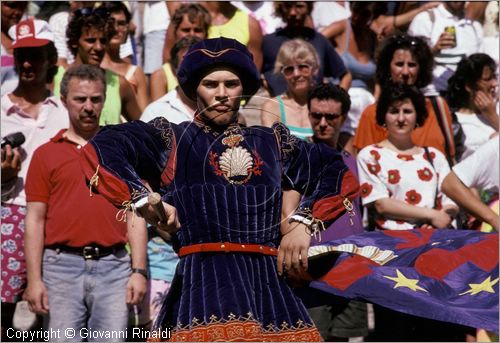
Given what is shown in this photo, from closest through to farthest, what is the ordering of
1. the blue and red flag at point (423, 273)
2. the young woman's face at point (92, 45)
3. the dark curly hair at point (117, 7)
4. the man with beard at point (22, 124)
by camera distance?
the blue and red flag at point (423, 273)
the man with beard at point (22, 124)
the young woman's face at point (92, 45)
the dark curly hair at point (117, 7)

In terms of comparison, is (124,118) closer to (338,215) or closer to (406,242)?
(406,242)

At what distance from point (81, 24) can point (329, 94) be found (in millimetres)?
2156

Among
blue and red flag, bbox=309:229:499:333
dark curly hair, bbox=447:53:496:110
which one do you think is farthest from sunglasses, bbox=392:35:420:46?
blue and red flag, bbox=309:229:499:333

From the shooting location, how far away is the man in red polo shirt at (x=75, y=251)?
7.35 meters

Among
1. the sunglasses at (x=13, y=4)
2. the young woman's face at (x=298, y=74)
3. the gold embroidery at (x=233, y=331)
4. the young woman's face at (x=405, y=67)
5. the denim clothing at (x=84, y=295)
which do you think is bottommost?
the gold embroidery at (x=233, y=331)

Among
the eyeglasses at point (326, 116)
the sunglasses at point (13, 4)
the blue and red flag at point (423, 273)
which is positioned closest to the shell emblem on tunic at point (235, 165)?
the blue and red flag at point (423, 273)

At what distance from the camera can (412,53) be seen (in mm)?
9227

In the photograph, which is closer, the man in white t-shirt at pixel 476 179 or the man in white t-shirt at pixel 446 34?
the man in white t-shirt at pixel 476 179

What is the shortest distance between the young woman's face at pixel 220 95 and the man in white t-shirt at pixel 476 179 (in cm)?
256

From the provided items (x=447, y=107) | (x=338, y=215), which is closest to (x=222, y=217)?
(x=338, y=215)

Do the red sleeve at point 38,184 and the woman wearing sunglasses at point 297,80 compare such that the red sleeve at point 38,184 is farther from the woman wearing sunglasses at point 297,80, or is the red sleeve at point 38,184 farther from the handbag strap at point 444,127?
the handbag strap at point 444,127

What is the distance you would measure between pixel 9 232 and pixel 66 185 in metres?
0.64

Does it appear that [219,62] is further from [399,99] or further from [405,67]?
[405,67]

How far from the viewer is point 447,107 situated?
912cm
